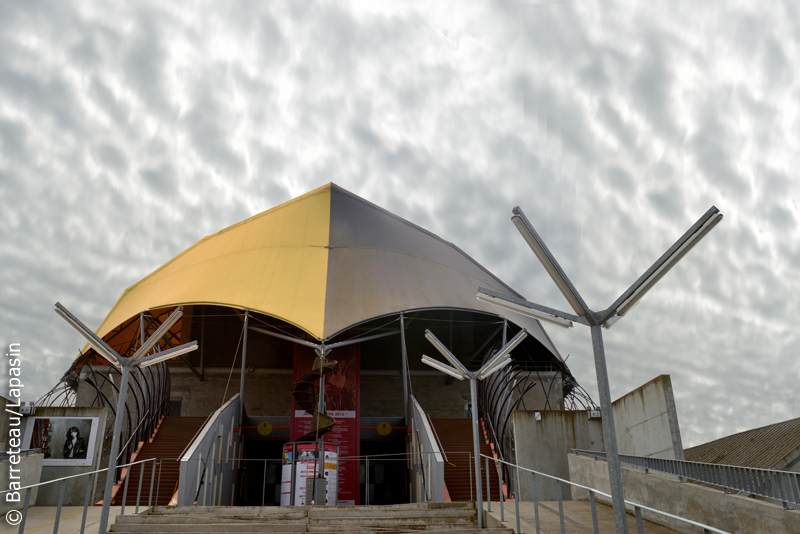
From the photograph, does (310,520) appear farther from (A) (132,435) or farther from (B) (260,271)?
(B) (260,271)

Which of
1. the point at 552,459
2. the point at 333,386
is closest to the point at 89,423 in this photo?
the point at 333,386

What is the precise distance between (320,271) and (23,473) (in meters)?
11.5

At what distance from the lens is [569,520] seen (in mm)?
9344

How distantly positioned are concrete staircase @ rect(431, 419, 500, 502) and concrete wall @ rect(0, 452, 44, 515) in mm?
10085

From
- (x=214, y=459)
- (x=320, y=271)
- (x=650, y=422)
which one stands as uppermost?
(x=320, y=271)

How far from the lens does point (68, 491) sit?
15.2 metres

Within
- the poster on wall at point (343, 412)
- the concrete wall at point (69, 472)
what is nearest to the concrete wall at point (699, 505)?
the poster on wall at point (343, 412)

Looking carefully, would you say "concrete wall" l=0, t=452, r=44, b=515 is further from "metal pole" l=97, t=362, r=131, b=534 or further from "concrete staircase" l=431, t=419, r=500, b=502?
"concrete staircase" l=431, t=419, r=500, b=502

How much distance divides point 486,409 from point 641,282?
59.1ft

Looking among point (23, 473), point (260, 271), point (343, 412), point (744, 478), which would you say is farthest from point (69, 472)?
point (744, 478)

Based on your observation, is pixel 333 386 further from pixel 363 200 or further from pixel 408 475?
pixel 363 200

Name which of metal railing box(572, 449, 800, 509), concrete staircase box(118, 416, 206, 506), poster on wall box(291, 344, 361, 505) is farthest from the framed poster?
metal railing box(572, 449, 800, 509)

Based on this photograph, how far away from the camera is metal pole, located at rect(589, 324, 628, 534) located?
5457 mm

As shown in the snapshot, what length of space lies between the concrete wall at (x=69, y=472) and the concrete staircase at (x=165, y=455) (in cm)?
159
